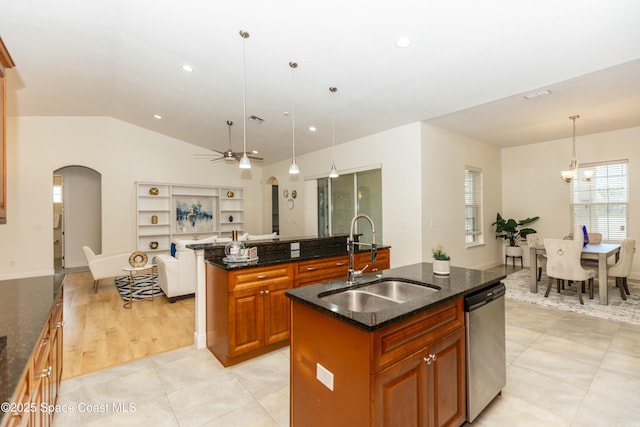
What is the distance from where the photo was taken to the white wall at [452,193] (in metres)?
5.26

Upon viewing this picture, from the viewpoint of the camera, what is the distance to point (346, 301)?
1.89 metres

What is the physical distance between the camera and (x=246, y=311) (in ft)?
9.00

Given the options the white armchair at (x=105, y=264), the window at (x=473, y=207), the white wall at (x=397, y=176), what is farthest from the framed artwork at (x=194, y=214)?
the window at (x=473, y=207)

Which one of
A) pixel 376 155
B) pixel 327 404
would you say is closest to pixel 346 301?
pixel 327 404

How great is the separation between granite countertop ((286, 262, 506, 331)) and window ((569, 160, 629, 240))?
6.05 m

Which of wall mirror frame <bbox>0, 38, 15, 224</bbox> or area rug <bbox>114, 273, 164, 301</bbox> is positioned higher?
wall mirror frame <bbox>0, 38, 15, 224</bbox>

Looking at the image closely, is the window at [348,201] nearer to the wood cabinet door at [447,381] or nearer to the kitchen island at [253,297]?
the kitchen island at [253,297]

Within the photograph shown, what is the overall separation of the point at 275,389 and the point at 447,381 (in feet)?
4.39

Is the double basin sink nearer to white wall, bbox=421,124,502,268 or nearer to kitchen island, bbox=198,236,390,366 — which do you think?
kitchen island, bbox=198,236,390,366

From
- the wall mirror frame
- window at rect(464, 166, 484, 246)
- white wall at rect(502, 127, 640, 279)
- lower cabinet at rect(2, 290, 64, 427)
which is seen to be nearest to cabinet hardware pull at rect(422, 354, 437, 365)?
lower cabinet at rect(2, 290, 64, 427)

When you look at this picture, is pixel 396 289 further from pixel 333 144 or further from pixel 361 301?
pixel 333 144

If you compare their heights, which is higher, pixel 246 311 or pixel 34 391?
pixel 34 391

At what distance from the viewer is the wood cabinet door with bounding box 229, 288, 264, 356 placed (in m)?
2.66

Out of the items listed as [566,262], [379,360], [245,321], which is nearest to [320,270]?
[245,321]
